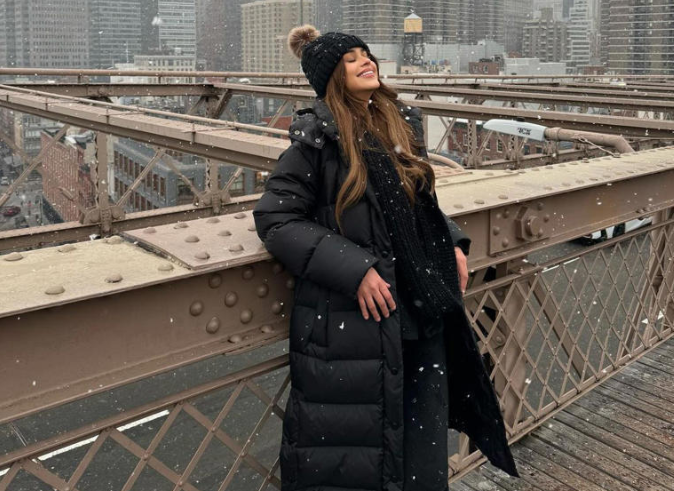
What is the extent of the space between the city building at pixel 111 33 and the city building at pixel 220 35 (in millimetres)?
13456

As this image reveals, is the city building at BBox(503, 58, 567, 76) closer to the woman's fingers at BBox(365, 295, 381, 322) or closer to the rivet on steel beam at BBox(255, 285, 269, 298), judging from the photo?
the rivet on steel beam at BBox(255, 285, 269, 298)

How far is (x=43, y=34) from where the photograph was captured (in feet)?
367

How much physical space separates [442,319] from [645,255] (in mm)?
19604

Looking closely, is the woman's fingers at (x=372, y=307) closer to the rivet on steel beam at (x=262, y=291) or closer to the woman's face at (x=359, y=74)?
the rivet on steel beam at (x=262, y=291)

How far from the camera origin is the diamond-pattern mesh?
2367 mm

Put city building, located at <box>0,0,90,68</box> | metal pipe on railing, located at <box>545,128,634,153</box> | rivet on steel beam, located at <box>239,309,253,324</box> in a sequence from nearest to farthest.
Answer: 1. rivet on steel beam, located at <box>239,309,253,324</box>
2. metal pipe on railing, located at <box>545,128,634,153</box>
3. city building, located at <box>0,0,90,68</box>

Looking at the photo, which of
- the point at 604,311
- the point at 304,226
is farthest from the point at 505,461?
the point at 604,311

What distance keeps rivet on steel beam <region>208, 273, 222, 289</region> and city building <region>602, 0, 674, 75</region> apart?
128m

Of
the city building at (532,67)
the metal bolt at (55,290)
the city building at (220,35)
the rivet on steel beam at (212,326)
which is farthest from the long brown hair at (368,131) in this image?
the city building at (220,35)

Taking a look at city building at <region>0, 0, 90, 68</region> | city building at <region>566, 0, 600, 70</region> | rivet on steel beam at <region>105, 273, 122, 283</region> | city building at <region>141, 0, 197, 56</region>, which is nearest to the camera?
rivet on steel beam at <region>105, 273, 122, 283</region>

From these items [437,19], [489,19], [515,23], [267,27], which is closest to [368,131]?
[267,27]

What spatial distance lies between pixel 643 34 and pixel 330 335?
136 meters

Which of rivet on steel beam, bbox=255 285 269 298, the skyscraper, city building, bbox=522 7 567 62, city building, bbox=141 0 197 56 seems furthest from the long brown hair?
city building, bbox=522 7 567 62

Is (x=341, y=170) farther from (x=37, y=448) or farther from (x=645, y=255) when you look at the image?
(x=645, y=255)
